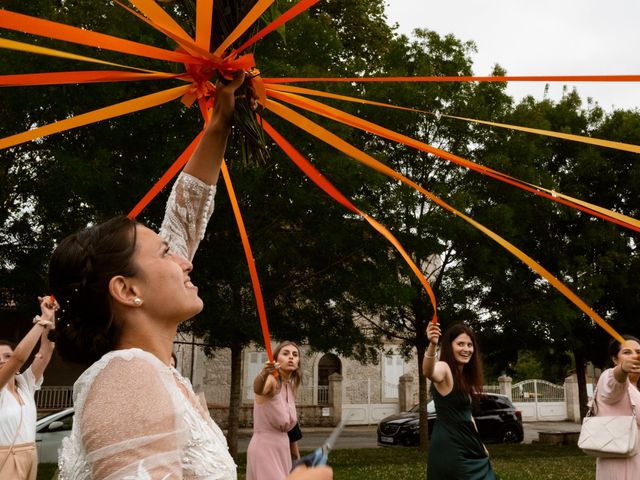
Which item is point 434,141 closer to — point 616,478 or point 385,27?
point 385,27

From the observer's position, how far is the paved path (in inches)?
742

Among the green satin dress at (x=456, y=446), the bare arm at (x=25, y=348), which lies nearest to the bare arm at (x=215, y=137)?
the bare arm at (x=25, y=348)

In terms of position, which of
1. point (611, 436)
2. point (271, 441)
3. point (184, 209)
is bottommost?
point (271, 441)

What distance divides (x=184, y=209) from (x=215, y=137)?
33 centimetres

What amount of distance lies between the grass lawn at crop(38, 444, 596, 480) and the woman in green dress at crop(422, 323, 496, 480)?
518 cm

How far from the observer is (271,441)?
20.3ft

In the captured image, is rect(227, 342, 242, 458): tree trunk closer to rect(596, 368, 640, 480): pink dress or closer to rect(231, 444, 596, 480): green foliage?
rect(231, 444, 596, 480): green foliage

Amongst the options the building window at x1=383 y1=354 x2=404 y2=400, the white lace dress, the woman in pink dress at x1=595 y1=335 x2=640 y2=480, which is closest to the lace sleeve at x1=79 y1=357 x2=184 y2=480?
the white lace dress

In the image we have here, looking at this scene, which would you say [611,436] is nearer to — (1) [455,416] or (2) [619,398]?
(2) [619,398]

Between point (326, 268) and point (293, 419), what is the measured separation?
5540mm

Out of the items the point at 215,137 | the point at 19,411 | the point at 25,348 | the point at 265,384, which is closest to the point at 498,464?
the point at 265,384

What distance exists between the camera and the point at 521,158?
13758mm

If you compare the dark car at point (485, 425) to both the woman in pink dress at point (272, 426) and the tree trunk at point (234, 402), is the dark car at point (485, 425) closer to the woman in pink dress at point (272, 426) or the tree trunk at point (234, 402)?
the tree trunk at point (234, 402)

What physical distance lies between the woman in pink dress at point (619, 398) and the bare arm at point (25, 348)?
3.99m
